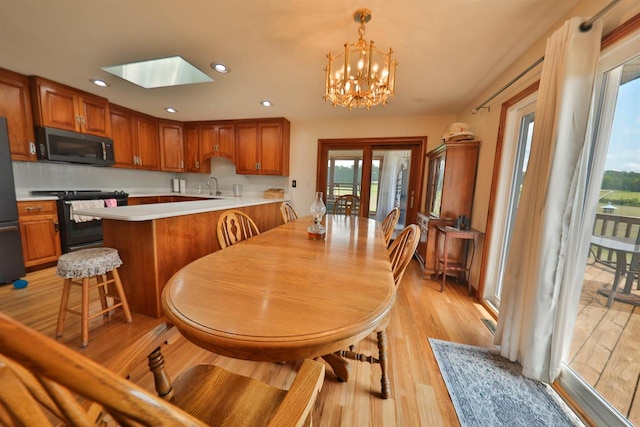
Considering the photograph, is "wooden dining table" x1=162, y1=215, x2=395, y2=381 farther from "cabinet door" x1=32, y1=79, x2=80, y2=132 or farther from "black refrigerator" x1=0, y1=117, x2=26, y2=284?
"cabinet door" x1=32, y1=79, x2=80, y2=132

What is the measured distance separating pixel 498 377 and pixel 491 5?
7.57ft

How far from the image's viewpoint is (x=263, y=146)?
13.1 ft

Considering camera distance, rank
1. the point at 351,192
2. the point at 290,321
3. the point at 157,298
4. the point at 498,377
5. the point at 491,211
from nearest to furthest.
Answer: the point at 290,321 < the point at 498,377 < the point at 157,298 < the point at 491,211 < the point at 351,192

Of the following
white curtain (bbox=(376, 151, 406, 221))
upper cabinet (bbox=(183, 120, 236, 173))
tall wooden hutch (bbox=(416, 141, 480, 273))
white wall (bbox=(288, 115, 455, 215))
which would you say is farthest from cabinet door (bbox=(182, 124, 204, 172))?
tall wooden hutch (bbox=(416, 141, 480, 273))

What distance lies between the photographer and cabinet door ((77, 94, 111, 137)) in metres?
3.01

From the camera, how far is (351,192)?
411 centimetres

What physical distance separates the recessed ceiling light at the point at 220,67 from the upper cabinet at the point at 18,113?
2.35m

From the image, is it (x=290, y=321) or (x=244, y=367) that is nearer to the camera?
(x=290, y=321)

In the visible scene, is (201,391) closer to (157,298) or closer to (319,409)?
(319,409)

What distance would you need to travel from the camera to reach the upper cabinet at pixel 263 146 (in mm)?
3908

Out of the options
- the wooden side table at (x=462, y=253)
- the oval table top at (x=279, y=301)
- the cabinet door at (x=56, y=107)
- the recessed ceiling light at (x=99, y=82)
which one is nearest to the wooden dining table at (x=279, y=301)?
the oval table top at (x=279, y=301)

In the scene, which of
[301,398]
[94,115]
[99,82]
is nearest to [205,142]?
[94,115]

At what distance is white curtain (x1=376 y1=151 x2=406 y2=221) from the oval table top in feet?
10.2

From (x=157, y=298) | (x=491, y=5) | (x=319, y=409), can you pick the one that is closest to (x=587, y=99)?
(x=491, y=5)
